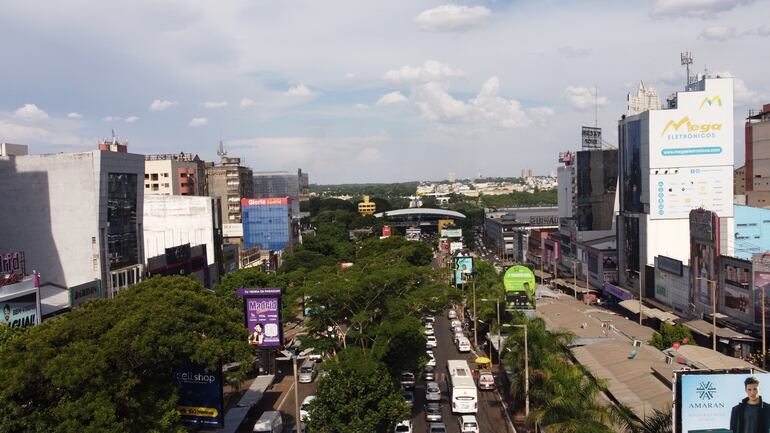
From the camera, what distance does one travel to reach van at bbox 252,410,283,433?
36969 mm

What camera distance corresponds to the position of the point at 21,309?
152 ft

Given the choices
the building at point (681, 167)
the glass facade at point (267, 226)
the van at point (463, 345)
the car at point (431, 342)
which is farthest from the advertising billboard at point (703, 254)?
the glass facade at point (267, 226)

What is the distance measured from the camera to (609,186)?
107m

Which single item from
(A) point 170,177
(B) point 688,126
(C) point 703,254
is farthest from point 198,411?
(A) point 170,177

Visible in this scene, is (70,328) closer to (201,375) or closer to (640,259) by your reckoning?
(201,375)

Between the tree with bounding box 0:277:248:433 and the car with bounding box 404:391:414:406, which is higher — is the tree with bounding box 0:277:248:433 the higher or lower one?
the higher one

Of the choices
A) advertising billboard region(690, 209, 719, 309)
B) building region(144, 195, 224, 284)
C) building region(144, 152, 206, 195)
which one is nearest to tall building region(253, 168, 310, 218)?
building region(144, 152, 206, 195)

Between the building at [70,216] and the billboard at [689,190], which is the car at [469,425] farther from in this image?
the billboard at [689,190]

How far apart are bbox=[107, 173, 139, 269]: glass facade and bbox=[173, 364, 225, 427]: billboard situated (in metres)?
35.2

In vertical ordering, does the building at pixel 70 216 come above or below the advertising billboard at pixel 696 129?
below

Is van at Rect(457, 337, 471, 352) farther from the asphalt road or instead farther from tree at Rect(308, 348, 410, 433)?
tree at Rect(308, 348, 410, 433)

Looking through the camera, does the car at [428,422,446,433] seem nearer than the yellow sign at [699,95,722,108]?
Yes

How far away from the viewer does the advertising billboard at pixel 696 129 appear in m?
78.3

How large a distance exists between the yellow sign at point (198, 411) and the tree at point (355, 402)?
5.84 metres
